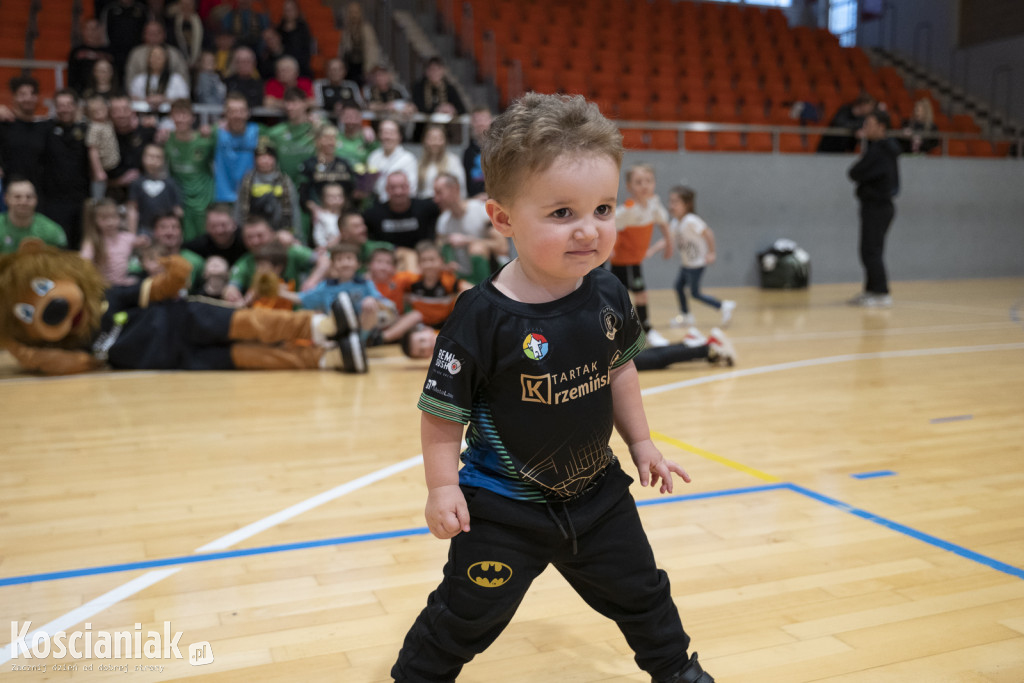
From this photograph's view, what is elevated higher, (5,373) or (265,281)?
(265,281)

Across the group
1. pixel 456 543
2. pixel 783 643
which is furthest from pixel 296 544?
pixel 783 643

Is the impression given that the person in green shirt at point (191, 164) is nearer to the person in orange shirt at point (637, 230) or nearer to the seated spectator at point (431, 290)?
the seated spectator at point (431, 290)

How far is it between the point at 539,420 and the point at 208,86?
302 inches

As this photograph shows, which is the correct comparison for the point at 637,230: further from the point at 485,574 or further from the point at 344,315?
the point at 485,574

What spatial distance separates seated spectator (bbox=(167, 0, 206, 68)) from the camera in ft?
28.0

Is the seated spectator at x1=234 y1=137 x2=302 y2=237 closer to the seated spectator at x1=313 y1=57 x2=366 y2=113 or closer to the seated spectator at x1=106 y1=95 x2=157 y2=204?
the seated spectator at x1=106 y1=95 x2=157 y2=204

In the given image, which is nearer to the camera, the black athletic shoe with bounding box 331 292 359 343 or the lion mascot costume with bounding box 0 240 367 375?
the lion mascot costume with bounding box 0 240 367 375

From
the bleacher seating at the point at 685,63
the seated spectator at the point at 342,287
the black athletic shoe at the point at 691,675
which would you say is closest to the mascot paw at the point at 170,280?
the seated spectator at the point at 342,287

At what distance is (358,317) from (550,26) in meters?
7.98

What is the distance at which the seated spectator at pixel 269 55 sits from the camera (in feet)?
28.7

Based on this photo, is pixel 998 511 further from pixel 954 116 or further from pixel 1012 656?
pixel 954 116

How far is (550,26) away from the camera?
1239 cm

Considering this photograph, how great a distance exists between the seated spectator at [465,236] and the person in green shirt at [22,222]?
9.31 ft

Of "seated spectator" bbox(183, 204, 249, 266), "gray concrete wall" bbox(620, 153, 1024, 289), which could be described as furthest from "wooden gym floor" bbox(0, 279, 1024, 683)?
"gray concrete wall" bbox(620, 153, 1024, 289)
